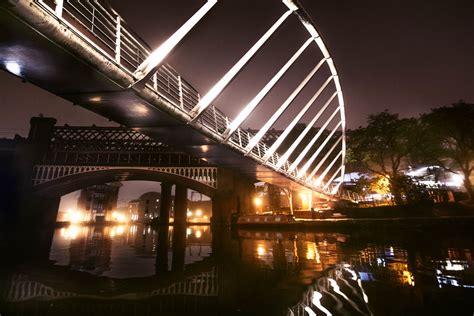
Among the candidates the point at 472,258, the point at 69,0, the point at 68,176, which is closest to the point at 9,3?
the point at 69,0

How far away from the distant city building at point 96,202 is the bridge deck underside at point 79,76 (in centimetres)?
7705

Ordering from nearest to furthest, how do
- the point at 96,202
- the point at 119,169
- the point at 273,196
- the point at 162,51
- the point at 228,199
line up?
the point at 162,51 < the point at 228,199 < the point at 119,169 < the point at 273,196 < the point at 96,202

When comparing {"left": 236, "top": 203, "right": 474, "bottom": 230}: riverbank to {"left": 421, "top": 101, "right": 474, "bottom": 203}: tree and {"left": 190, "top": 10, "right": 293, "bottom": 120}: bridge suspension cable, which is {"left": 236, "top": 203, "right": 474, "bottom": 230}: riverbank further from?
{"left": 190, "top": 10, "right": 293, "bottom": 120}: bridge suspension cable

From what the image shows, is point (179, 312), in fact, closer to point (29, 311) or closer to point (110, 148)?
point (29, 311)

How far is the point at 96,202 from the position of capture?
73.9 metres

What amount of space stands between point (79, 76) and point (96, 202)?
3230 inches

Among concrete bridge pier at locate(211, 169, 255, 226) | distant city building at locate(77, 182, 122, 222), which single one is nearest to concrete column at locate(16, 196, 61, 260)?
concrete bridge pier at locate(211, 169, 255, 226)

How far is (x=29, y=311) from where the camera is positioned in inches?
156

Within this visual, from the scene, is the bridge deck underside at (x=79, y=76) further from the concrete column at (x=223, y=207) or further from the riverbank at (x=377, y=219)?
the concrete column at (x=223, y=207)

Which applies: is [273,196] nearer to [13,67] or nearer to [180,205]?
[180,205]

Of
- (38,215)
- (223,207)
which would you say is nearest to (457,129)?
(223,207)

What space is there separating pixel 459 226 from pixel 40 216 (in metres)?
45.7

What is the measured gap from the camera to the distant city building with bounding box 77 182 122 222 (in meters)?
73.3

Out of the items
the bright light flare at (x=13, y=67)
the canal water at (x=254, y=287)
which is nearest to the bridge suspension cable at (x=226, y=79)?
the bright light flare at (x=13, y=67)
